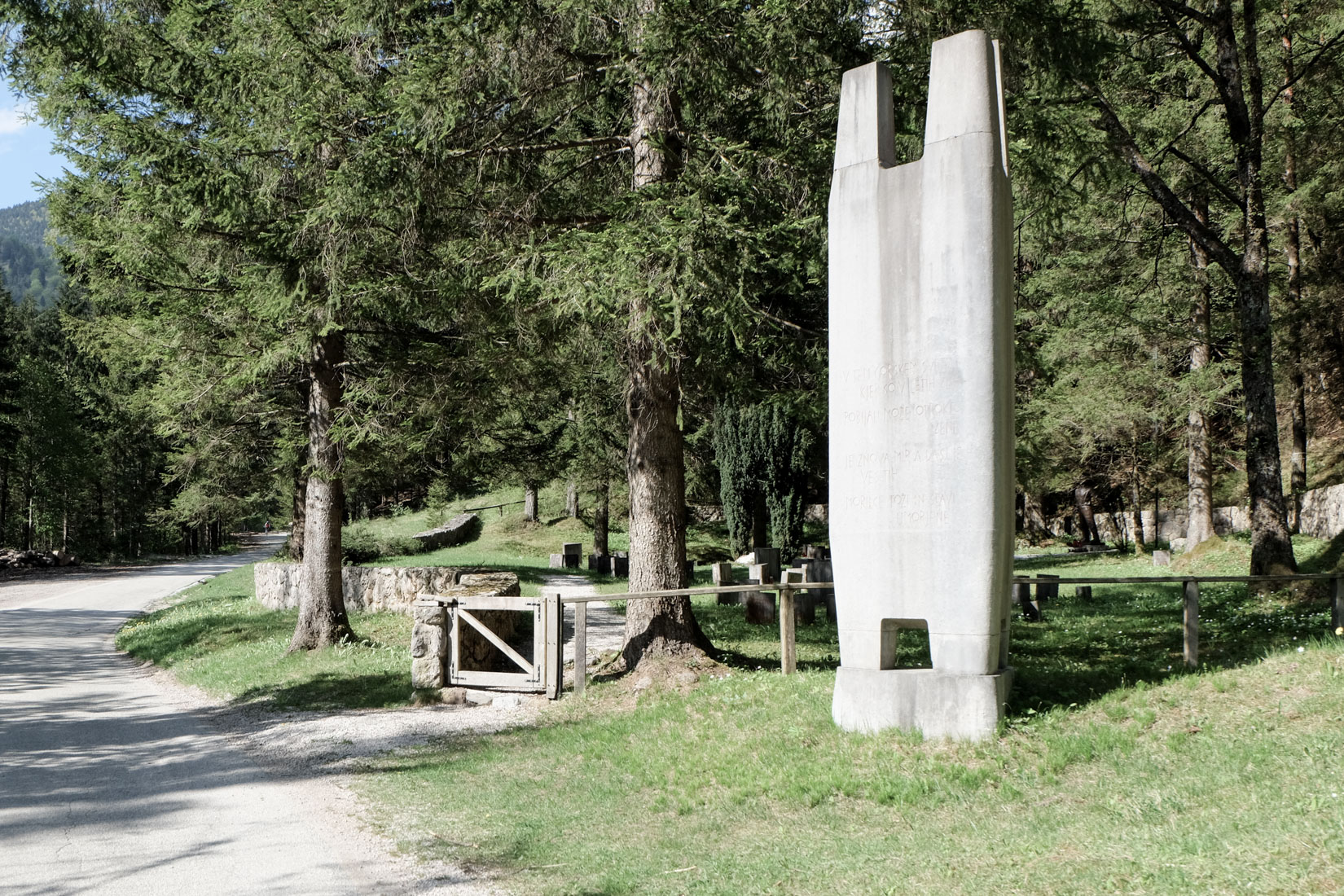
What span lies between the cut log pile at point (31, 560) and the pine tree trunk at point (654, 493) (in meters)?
34.2

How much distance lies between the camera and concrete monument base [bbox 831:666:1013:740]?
24.0ft

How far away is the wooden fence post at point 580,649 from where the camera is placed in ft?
34.6

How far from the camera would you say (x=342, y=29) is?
1167cm

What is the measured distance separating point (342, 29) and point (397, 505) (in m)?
25.9

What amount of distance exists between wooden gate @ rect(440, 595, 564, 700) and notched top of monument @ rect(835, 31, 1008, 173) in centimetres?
571

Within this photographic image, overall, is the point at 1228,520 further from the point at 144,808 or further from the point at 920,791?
the point at 144,808

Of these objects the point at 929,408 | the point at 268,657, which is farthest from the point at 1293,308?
the point at 268,657

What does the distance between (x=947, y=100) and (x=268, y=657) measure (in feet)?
41.4

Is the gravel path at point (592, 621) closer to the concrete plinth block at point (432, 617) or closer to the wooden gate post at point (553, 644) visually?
the wooden gate post at point (553, 644)

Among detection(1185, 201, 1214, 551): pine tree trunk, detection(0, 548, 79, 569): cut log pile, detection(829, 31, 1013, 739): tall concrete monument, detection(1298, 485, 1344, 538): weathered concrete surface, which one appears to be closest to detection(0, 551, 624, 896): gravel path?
detection(829, 31, 1013, 739): tall concrete monument

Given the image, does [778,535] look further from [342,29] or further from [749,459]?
[342,29]

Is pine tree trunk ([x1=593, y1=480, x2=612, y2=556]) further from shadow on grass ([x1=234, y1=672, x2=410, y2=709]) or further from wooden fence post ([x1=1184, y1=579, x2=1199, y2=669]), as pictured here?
wooden fence post ([x1=1184, y1=579, x2=1199, y2=669])

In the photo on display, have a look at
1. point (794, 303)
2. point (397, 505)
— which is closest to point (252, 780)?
point (794, 303)

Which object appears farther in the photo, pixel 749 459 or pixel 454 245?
pixel 749 459
